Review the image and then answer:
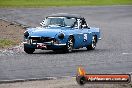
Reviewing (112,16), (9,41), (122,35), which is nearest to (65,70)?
(9,41)

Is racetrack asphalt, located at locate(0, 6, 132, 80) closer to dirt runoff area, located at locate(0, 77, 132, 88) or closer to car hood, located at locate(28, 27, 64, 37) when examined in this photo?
car hood, located at locate(28, 27, 64, 37)

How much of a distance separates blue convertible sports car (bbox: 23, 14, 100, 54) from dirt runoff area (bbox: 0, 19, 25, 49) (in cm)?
234

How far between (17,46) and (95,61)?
275 inches

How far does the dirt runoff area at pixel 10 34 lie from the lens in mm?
25091

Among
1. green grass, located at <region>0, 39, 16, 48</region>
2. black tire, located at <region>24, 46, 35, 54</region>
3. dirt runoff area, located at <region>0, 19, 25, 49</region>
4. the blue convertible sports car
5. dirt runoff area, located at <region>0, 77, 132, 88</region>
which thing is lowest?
dirt runoff area, located at <region>0, 19, 25, 49</region>

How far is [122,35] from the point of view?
1262 inches

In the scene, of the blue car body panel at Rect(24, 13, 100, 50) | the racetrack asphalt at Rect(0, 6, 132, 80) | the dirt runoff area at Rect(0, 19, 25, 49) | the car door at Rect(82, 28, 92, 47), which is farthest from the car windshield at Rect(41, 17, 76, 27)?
the dirt runoff area at Rect(0, 19, 25, 49)

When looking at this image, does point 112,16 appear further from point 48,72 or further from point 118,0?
point 48,72

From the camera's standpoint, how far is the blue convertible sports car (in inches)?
822

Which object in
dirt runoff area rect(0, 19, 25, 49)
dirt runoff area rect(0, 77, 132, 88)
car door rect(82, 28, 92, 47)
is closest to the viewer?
dirt runoff area rect(0, 77, 132, 88)

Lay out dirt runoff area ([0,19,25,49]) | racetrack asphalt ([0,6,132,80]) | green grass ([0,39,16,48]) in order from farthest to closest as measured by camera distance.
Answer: dirt runoff area ([0,19,25,49])
green grass ([0,39,16,48])
racetrack asphalt ([0,6,132,80])

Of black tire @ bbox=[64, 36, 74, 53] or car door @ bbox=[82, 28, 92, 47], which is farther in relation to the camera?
car door @ bbox=[82, 28, 92, 47]

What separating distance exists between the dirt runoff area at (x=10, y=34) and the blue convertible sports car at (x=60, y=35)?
7.69 feet

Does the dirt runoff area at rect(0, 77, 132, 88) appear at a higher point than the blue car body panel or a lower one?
higher
